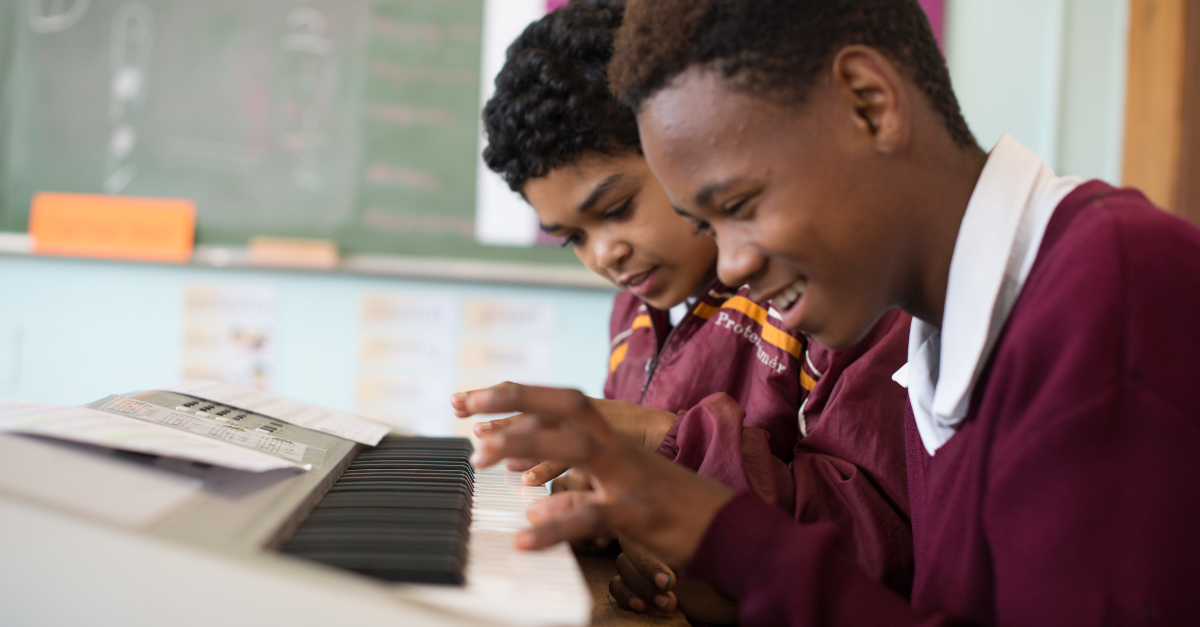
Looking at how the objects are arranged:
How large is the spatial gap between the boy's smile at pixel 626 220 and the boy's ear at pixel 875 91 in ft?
1.50

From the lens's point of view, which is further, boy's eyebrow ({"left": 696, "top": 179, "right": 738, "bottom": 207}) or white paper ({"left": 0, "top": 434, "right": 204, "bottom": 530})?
boy's eyebrow ({"left": 696, "top": 179, "right": 738, "bottom": 207})

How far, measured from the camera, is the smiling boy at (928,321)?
423 millimetres

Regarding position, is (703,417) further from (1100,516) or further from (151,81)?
(151,81)

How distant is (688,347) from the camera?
106 centimetres

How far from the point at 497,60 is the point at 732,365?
1.20m

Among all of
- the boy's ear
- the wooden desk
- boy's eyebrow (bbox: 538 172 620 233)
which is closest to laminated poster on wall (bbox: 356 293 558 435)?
boy's eyebrow (bbox: 538 172 620 233)

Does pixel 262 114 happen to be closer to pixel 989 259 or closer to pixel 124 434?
pixel 124 434

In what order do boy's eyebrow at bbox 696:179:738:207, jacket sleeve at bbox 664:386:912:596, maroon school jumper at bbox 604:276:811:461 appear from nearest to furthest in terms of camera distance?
boy's eyebrow at bbox 696:179:738:207 < jacket sleeve at bbox 664:386:912:596 < maroon school jumper at bbox 604:276:811:461

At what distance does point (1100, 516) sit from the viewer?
42 centimetres

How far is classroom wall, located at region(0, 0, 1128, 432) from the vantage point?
183 centimetres

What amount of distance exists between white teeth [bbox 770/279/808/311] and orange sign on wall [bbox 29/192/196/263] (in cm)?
166

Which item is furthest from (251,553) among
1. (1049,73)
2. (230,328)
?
(1049,73)

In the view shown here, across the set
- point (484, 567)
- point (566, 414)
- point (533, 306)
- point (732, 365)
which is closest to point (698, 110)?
point (566, 414)

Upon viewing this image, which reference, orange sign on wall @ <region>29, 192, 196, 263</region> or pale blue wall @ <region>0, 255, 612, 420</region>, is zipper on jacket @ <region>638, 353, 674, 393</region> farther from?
orange sign on wall @ <region>29, 192, 196, 263</region>
